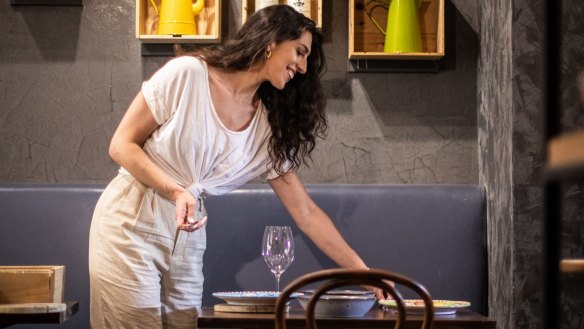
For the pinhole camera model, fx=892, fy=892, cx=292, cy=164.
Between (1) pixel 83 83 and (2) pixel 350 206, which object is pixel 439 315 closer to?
(2) pixel 350 206

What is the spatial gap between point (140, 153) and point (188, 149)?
0.15m

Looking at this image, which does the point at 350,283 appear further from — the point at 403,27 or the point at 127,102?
the point at 127,102

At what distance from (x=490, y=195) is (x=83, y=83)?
162 centimetres

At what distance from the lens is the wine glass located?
8.59ft

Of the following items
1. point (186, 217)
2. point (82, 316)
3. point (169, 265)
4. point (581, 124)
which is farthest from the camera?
point (82, 316)

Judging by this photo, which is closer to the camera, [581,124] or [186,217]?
[186,217]

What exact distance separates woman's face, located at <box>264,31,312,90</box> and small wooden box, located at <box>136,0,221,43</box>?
743 millimetres

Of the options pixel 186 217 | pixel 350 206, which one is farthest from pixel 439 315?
pixel 350 206

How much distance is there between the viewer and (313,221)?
290cm

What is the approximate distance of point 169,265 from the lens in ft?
8.50

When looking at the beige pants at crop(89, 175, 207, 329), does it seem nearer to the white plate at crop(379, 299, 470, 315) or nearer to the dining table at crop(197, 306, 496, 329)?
the dining table at crop(197, 306, 496, 329)

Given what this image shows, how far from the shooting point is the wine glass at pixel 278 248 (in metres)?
2.62

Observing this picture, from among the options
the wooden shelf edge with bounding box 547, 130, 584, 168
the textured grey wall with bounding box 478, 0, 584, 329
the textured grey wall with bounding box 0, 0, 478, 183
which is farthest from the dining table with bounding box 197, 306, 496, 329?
the wooden shelf edge with bounding box 547, 130, 584, 168

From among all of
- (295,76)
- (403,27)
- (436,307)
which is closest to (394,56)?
(403,27)
